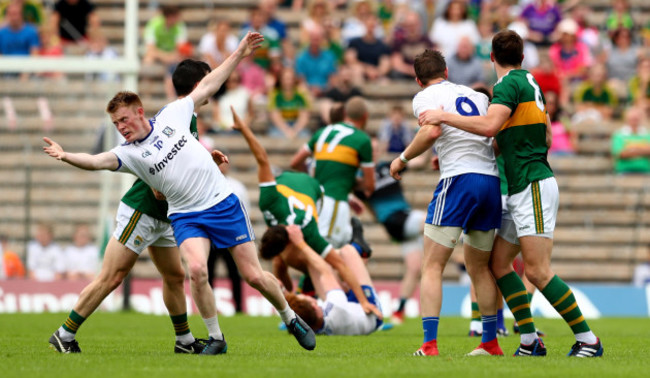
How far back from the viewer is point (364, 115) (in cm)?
1353

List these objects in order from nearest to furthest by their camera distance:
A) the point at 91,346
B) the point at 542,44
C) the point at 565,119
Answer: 1. the point at 91,346
2. the point at 565,119
3. the point at 542,44

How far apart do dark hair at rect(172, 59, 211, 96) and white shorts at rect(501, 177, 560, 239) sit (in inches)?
115

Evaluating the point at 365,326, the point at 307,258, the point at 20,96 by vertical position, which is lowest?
the point at 365,326

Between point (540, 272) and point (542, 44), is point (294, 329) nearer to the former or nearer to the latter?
point (540, 272)

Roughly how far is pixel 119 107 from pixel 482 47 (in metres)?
14.1

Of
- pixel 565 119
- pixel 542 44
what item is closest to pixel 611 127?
pixel 565 119

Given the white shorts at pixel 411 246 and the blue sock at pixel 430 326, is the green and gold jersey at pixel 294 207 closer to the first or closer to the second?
the white shorts at pixel 411 246

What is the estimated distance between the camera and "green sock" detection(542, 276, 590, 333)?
27.4 feet

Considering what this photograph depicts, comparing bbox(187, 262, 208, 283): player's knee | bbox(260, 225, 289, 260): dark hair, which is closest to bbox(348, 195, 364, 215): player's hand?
bbox(260, 225, 289, 260): dark hair

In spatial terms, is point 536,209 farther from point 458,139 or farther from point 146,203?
point 146,203

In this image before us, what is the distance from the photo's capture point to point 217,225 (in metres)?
8.62

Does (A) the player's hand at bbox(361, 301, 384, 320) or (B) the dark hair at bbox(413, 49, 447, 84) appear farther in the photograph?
(A) the player's hand at bbox(361, 301, 384, 320)

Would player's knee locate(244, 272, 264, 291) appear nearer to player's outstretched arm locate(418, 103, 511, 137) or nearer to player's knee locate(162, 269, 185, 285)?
player's knee locate(162, 269, 185, 285)

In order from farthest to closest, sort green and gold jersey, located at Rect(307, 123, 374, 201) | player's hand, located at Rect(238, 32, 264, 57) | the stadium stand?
the stadium stand < green and gold jersey, located at Rect(307, 123, 374, 201) < player's hand, located at Rect(238, 32, 264, 57)
